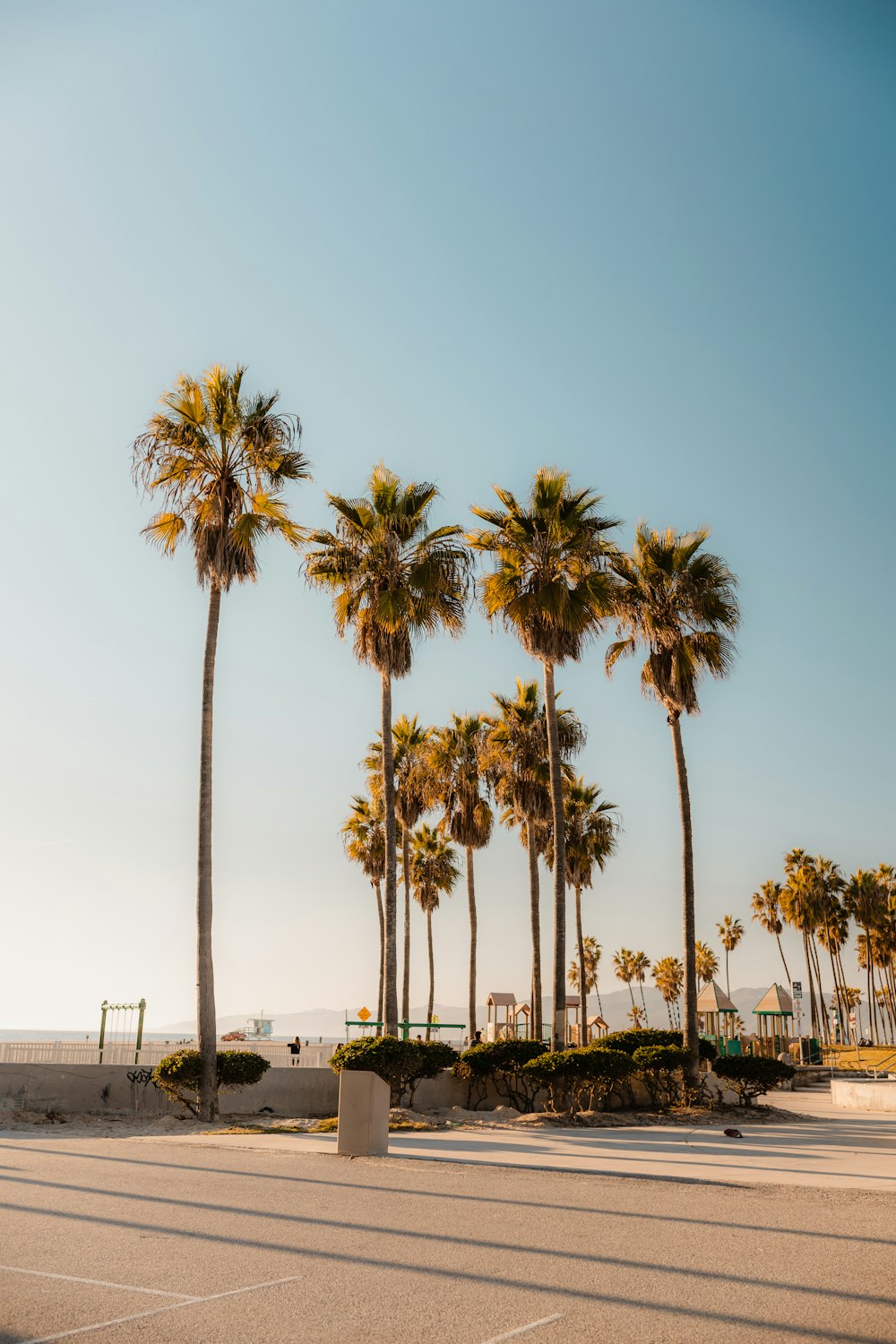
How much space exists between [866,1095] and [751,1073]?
675 centimetres

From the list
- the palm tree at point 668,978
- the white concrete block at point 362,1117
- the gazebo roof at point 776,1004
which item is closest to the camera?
the white concrete block at point 362,1117

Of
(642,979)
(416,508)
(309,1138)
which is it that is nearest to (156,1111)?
(309,1138)

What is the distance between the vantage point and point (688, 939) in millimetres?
23812

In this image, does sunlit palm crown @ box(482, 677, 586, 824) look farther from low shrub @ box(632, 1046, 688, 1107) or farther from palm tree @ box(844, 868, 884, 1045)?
palm tree @ box(844, 868, 884, 1045)

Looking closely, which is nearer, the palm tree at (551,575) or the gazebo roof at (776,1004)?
the palm tree at (551,575)

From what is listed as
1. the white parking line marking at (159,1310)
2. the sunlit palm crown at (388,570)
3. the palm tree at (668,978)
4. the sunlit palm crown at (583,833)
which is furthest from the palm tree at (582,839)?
the palm tree at (668,978)

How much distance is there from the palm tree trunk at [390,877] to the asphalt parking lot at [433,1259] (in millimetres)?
10710

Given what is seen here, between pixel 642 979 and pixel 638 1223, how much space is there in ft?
332

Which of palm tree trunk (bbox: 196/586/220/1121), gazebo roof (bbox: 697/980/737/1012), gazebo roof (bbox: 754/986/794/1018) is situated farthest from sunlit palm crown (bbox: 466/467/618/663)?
gazebo roof (bbox: 754/986/794/1018)

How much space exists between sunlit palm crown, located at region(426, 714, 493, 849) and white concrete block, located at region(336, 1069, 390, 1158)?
25645mm

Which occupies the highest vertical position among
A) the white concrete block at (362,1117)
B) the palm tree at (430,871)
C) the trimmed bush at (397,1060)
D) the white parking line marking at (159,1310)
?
the palm tree at (430,871)

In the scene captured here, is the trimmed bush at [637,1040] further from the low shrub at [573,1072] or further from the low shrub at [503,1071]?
the low shrub at [573,1072]

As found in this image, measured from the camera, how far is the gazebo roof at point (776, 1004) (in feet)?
177

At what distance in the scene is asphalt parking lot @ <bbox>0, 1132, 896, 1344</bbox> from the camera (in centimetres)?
575
